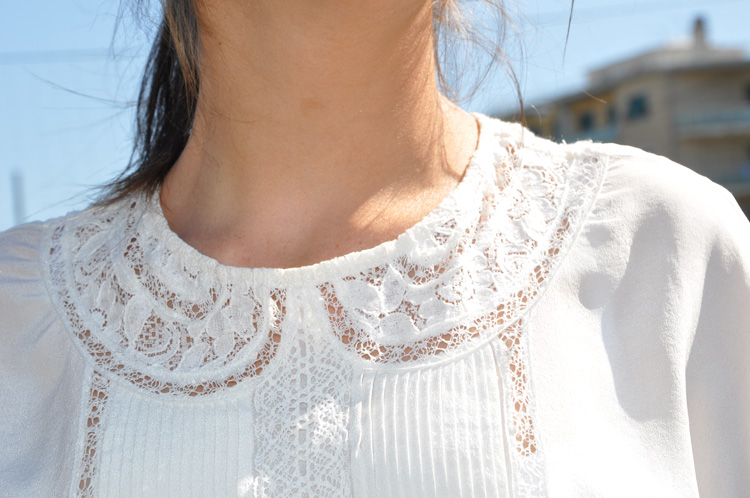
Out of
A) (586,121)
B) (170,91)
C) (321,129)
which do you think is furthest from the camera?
(586,121)

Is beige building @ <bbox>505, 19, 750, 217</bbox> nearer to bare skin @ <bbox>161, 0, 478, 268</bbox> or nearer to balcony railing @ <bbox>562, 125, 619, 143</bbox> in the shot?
balcony railing @ <bbox>562, 125, 619, 143</bbox>

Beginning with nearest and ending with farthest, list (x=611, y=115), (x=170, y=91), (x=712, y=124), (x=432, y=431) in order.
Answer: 1. (x=432, y=431)
2. (x=170, y=91)
3. (x=712, y=124)
4. (x=611, y=115)

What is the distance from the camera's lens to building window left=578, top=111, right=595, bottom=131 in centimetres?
3061

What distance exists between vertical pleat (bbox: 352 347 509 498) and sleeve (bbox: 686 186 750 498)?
23 cm

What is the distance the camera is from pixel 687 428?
86 cm

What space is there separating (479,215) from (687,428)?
0.31 metres

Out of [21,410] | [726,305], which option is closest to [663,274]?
[726,305]

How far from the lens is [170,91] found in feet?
3.84

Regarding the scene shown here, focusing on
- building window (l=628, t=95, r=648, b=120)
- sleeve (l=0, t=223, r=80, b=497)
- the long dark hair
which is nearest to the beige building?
building window (l=628, t=95, r=648, b=120)

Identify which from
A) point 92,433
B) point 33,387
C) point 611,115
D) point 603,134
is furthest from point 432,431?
point 611,115

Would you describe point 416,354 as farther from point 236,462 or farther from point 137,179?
point 137,179

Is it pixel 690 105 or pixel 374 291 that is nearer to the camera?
pixel 374 291

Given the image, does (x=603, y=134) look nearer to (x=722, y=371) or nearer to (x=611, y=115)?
(x=611, y=115)

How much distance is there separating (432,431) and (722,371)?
12.6 inches
